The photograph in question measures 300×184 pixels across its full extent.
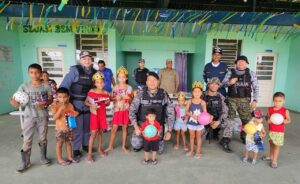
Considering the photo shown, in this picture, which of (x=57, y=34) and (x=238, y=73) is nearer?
(x=238, y=73)

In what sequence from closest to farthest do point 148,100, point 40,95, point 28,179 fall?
point 28,179, point 40,95, point 148,100

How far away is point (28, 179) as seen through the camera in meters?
2.38

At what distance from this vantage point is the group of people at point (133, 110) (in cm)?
260

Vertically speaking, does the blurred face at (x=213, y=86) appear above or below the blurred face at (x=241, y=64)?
below

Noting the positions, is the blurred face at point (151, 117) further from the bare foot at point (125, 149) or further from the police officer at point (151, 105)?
the bare foot at point (125, 149)

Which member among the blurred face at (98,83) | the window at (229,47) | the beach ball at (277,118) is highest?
the window at (229,47)

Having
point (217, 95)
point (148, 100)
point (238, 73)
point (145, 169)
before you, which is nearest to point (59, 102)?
point (148, 100)

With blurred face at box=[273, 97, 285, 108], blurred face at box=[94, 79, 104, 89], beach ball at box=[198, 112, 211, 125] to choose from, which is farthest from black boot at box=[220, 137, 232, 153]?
blurred face at box=[94, 79, 104, 89]

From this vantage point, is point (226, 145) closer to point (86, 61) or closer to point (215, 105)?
point (215, 105)

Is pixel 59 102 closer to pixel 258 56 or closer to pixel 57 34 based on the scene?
pixel 57 34

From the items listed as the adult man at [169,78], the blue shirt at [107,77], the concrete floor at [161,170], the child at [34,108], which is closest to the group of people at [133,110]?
the child at [34,108]

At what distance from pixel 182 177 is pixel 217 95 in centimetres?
155

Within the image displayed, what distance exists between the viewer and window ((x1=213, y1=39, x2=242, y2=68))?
7.15 metres

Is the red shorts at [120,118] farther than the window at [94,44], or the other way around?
the window at [94,44]
